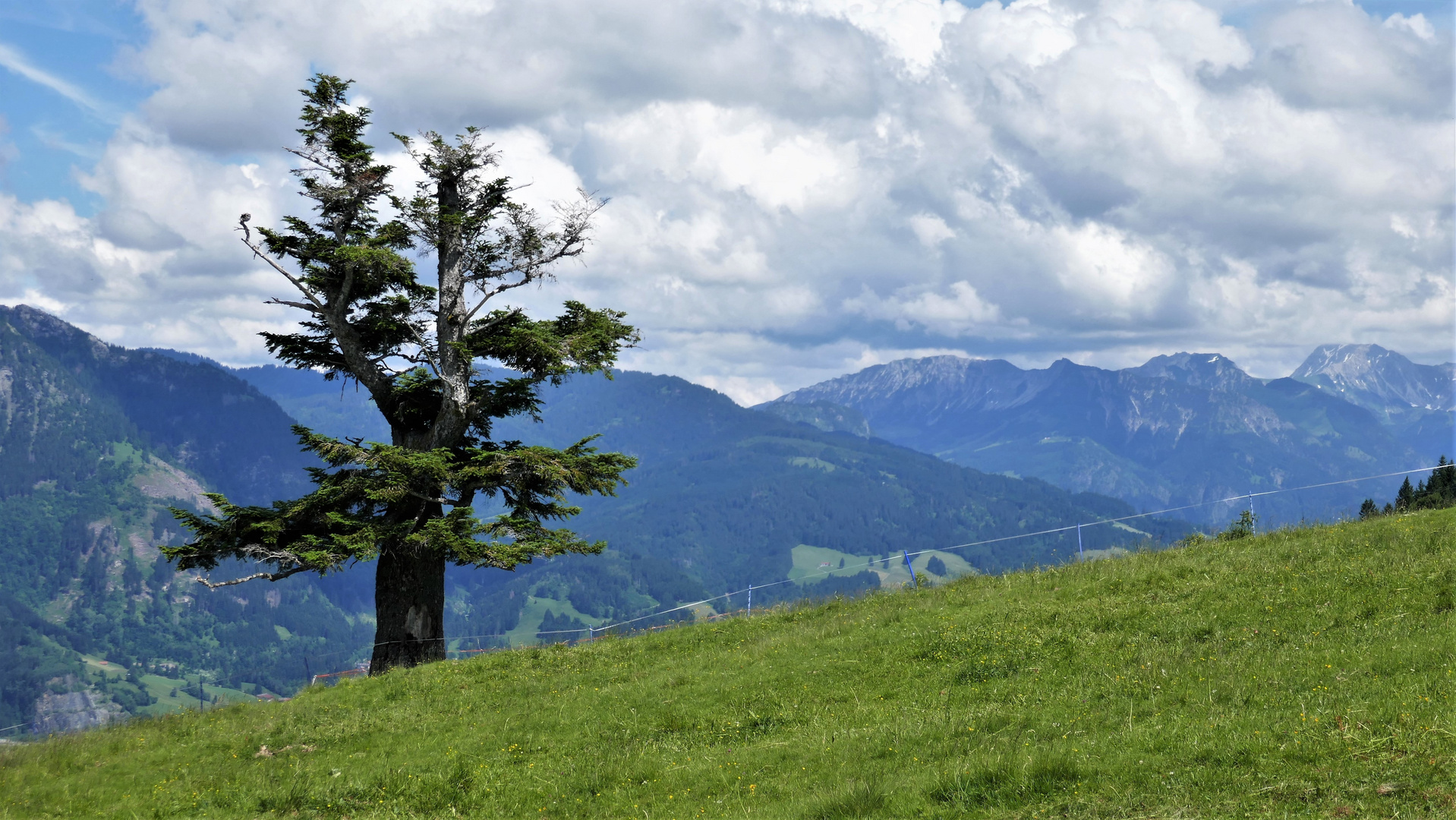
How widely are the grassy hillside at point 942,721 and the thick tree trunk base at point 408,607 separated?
4.95 metres

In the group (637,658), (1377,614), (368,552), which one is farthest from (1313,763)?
(368,552)

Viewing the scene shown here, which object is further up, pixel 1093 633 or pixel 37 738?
pixel 1093 633

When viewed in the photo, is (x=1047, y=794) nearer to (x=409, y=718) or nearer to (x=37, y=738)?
(x=409, y=718)

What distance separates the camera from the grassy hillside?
1147 centimetres

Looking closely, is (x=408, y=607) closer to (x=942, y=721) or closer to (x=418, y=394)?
(x=418, y=394)

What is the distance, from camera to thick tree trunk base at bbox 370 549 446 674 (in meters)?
28.6

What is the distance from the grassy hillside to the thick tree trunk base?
16.2 feet

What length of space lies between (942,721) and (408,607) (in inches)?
744

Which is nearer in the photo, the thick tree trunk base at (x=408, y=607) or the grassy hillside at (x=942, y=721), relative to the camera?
the grassy hillside at (x=942, y=721)

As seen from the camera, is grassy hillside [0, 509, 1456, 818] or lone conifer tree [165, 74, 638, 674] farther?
lone conifer tree [165, 74, 638, 674]

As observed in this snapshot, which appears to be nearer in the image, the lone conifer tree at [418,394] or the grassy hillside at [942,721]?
the grassy hillside at [942,721]

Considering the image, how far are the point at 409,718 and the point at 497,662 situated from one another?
4933 mm

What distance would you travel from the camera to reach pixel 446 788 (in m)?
15.2

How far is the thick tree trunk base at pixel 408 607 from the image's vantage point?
28562 mm
